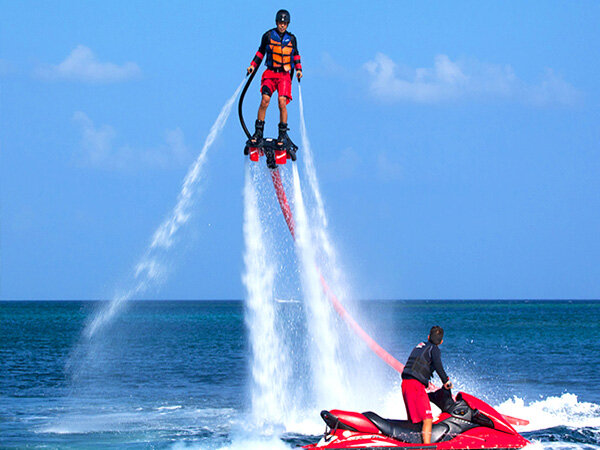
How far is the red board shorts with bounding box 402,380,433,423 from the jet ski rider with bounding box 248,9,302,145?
202 inches

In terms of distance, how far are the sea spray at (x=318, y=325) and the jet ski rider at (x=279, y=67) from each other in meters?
1.60

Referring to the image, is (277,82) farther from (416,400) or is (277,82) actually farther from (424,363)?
(416,400)

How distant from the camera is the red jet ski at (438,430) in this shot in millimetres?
12766

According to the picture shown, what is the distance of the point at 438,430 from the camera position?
1303 centimetres

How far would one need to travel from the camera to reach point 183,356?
43.4m

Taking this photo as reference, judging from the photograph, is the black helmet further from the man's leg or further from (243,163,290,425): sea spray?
the man's leg

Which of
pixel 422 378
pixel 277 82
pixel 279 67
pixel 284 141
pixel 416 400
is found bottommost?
pixel 416 400

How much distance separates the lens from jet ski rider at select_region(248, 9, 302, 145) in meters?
14.3

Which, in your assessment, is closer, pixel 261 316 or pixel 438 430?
pixel 438 430

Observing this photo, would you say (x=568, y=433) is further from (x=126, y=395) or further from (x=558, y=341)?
(x=558, y=341)

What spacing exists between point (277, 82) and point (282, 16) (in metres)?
1.21

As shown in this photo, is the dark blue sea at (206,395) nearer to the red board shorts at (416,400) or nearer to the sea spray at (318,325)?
the sea spray at (318,325)

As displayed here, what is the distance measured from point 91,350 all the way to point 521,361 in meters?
28.2

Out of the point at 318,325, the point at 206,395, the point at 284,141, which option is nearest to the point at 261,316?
the point at 318,325
